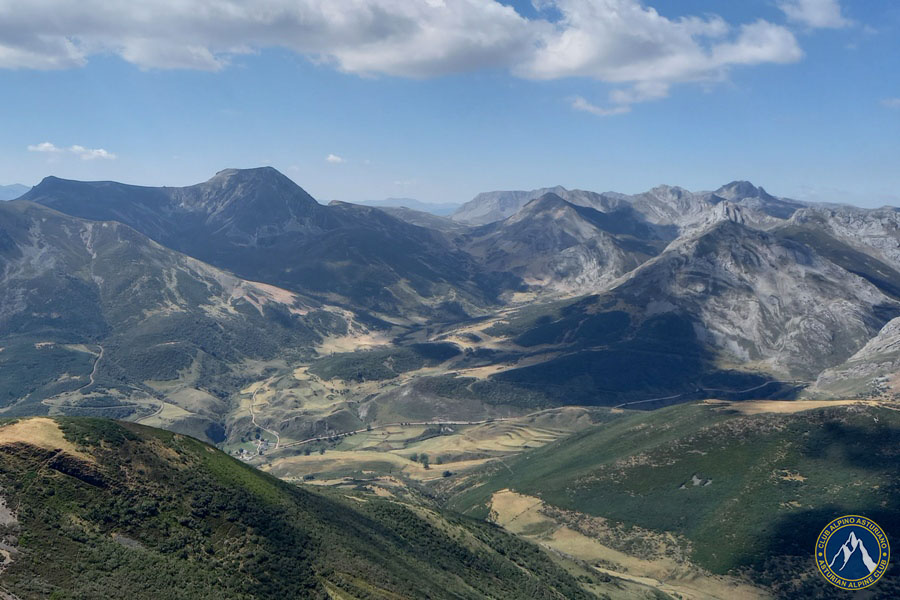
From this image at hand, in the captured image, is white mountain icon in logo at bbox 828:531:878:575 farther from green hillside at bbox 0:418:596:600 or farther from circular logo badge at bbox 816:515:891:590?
green hillside at bbox 0:418:596:600

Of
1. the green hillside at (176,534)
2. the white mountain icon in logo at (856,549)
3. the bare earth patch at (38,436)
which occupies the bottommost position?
the white mountain icon in logo at (856,549)

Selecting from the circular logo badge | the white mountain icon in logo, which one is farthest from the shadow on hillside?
the white mountain icon in logo

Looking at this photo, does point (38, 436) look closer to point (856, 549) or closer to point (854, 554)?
point (854, 554)

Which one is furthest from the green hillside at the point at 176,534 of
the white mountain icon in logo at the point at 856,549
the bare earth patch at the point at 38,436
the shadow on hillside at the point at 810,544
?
the white mountain icon in logo at the point at 856,549

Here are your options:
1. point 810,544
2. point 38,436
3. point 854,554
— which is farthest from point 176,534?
point 810,544

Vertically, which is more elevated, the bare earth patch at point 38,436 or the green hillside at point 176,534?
the bare earth patch at point 38,436

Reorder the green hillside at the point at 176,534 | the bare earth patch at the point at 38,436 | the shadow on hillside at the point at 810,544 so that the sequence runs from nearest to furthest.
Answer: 1. the green hillside at the point at 176,534
2. the bare earth patch at the point at 38,436
3. the shadow on hillside at the point at 810,544

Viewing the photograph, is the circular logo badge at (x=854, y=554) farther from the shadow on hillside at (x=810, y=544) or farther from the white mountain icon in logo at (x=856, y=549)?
the shadow on hillside at (x=810, y=544)
